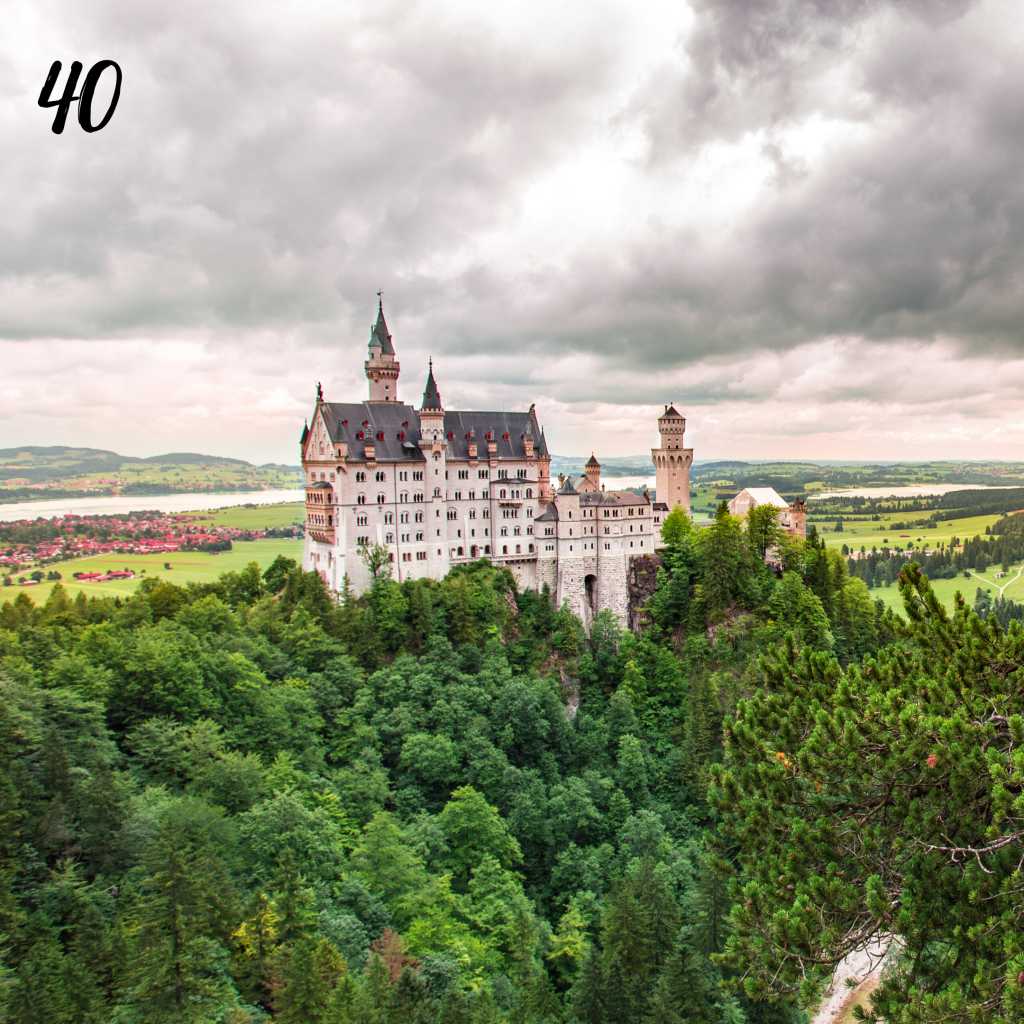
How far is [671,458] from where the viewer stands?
8762 cm

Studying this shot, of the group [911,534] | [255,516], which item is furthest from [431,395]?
[911,534]

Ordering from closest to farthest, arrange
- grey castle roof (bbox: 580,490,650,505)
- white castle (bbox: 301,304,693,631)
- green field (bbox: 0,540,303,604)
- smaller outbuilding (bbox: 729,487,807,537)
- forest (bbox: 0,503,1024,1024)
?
forest (bbox: 0,503,1024,1024)
white castle (bbox: 301,304,693,631)
green field (bbox: 0,540,303,604)
grey castle roof (bbox: 580,490,650,505)
smaller outbuilding (bbox: 729,487,807,537)

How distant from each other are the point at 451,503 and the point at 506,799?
29.5 meters

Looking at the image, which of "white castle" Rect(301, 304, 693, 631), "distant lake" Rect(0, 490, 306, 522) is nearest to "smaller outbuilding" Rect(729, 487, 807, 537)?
"white castle" Rect(301, 304, 693, 631)

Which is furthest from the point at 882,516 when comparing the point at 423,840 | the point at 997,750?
the point at 997,750

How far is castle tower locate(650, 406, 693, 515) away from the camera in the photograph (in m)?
87.8

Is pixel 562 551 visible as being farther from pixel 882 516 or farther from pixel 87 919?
pixel 882 516

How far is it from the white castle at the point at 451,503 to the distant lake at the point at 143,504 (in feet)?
42.1

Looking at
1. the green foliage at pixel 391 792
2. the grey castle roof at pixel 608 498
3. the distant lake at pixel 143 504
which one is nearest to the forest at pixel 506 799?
the green foliage at pixel 391 792

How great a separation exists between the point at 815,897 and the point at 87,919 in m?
26.1

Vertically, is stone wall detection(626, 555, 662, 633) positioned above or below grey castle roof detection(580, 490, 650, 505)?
below

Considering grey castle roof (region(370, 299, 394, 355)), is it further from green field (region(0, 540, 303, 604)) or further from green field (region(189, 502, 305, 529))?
green field (region(189, 502, 305, 529))

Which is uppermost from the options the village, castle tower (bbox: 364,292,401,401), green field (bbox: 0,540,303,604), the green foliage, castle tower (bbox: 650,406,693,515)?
castle tower (bbox: 364,292,401,401)

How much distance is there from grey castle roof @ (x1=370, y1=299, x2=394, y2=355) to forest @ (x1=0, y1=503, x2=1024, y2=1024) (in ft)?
69.9
